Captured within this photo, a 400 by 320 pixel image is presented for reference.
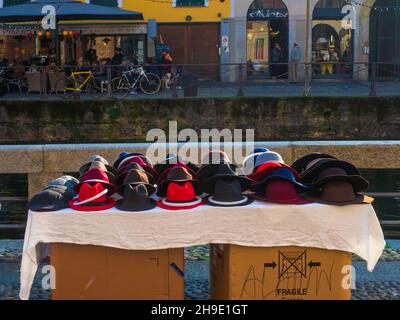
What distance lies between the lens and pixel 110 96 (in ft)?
57.7

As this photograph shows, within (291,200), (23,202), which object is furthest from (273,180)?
(23,202)

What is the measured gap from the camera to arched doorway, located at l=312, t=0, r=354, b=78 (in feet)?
86.6

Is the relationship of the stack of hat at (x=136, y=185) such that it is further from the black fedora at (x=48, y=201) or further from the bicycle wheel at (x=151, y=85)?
the bicycle wheel at (x=151, y=85)

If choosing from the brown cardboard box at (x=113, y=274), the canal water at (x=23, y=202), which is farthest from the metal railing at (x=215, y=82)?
the brown cardboard box at (x=113, y=274)

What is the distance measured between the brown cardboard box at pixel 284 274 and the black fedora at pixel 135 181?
1.88ft

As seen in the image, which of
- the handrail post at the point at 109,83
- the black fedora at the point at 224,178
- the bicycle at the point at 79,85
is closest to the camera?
the black fedora at the point at 224,178

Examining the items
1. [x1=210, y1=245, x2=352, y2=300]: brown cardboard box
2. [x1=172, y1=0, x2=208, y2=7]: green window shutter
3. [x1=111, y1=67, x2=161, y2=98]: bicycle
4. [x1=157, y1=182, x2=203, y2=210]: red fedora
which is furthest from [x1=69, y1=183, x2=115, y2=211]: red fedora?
[x1=172, y1=0, x2=208, y2=7]: green window shutter

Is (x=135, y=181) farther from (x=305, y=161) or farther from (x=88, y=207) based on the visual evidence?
(x=305, y=161)

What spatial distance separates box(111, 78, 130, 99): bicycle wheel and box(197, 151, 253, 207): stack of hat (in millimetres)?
14160

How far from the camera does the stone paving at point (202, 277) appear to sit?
476 cm

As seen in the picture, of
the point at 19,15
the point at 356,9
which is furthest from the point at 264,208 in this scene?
the point at 356,9

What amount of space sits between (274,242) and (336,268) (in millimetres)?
405

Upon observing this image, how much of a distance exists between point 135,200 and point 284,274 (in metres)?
0.95

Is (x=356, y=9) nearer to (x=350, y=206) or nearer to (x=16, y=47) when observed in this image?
(x=16, y=47)
